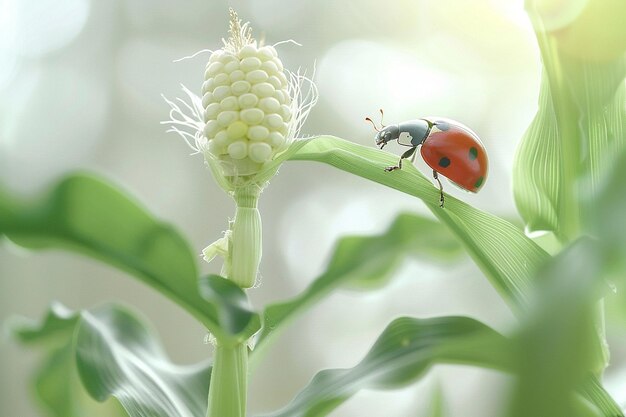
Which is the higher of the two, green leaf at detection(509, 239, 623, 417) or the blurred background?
the blurred background

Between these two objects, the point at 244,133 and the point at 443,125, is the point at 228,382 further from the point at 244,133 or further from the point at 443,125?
the point at 443,125

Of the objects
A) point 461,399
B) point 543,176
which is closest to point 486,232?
point 543,176

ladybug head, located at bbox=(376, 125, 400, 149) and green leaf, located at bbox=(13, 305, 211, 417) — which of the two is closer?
green leaf, located at bbox=(13, 305, 211, 417)

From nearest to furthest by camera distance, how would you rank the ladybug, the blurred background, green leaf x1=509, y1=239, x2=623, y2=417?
1. green leaf x1=509, y1=239, x2=623, y2=417
2. the ladybug
3. the blurred background

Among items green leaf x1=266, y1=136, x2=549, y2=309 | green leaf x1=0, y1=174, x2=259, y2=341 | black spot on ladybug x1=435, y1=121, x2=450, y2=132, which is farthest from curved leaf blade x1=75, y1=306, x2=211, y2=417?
black spot on ladybug x1=435, y1=121, x2=450, y2=132

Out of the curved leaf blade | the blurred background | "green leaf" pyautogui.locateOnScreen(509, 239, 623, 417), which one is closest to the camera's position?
"green leaf" pyautogui.locateOnScreen(509, 239, 623, 417)

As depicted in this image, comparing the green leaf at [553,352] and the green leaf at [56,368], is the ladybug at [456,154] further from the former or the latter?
the green leaf at [553,352]

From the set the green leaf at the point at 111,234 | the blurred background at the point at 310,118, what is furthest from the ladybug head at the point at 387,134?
the blurred background at the point at 310,118

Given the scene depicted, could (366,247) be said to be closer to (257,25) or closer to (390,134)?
→ (390,134)

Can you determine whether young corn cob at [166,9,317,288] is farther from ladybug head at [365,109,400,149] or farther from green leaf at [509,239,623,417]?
green leaf at [509,239,623,417]
